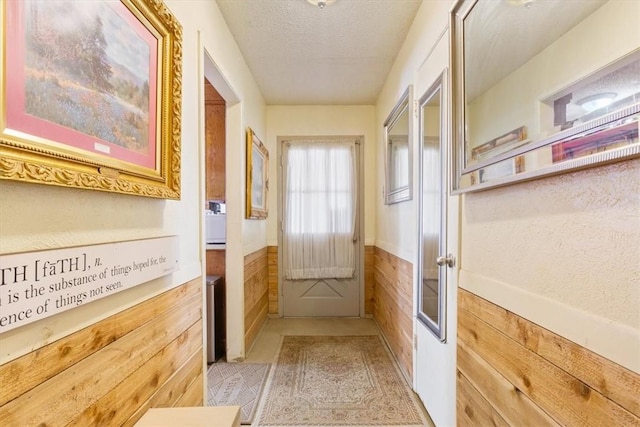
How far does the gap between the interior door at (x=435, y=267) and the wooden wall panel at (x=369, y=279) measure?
171 centimetres

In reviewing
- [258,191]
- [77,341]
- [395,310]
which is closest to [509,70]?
[77,341]

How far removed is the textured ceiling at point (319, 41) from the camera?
2.05 meters

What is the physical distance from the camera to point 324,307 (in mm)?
3807

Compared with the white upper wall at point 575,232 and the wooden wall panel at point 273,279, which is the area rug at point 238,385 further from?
the white upper wall at point 575,232

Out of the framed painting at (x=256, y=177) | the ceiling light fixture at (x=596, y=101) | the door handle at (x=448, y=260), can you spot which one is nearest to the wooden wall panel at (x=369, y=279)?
the framed painting at (x=256, y=177)

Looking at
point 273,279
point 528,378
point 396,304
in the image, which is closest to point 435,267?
point 528,378

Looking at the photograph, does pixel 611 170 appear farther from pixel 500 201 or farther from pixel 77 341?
pixel 77 341

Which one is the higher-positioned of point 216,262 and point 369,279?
point 216,262

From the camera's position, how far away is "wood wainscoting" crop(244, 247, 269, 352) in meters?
2.81

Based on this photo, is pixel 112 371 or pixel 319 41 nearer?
pixel 112 371

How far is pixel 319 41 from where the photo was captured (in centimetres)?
242

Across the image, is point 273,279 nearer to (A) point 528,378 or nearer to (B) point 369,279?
(B) point 369,279

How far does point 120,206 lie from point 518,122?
1277mm

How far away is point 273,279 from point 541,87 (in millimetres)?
3333
